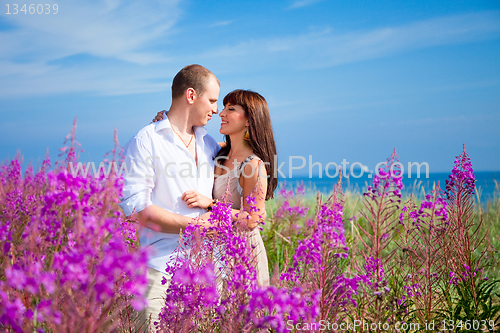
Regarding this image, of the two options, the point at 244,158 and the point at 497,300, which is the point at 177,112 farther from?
the point at 497,300

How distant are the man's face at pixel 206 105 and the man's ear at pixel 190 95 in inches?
1.8

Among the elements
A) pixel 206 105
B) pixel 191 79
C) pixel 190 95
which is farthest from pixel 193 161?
pixel 191 79

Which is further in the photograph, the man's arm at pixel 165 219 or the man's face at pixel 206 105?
the man's face at pixel 206 105

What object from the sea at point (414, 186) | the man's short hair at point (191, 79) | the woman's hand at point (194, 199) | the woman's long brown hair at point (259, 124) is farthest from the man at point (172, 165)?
the sea at point (414, 186)

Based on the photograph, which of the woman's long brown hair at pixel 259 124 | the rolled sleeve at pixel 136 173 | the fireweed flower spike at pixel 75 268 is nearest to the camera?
the fireweed flower spike at pixel 75 268

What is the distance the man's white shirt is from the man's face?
38 centimetres

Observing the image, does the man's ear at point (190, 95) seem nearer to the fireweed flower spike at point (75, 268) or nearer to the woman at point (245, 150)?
the woman at point (245, 150)

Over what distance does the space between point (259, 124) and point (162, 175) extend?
1.36 meters

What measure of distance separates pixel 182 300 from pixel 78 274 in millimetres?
1146

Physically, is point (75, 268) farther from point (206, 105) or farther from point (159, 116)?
point (159, 116)

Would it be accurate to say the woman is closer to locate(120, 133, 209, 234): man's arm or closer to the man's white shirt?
the man's white shirt

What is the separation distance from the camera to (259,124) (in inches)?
177

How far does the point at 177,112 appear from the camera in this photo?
4.60m

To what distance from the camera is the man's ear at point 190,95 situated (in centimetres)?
448
